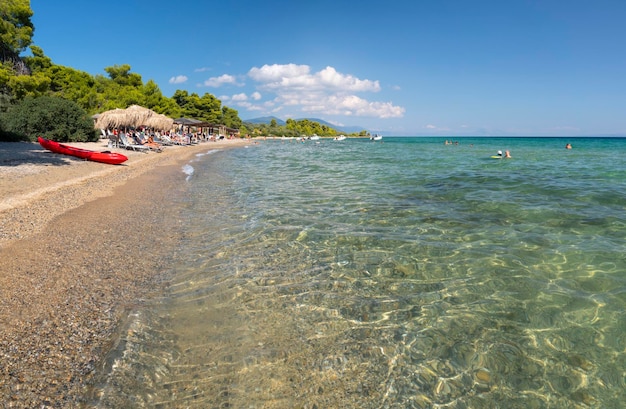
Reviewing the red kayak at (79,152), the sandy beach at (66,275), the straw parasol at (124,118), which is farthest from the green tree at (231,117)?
the sandy beach at (66,275)

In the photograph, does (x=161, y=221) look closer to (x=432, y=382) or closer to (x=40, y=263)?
(x=40, y=263)

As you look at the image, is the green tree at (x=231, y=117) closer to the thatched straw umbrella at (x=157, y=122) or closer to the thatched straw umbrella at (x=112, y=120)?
the thatched straw umbrella at (x=157, y=122)

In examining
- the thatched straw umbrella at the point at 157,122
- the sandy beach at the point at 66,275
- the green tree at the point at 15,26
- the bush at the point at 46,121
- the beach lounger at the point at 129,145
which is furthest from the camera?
the thatched straw umbrella at the point at 157,122

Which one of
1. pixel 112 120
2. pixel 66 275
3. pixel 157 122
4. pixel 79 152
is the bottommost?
pixel 66 275

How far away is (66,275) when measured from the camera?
435 centimetres

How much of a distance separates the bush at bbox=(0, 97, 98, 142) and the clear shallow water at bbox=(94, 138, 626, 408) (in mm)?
21974

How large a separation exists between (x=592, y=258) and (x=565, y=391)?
3.70 meters

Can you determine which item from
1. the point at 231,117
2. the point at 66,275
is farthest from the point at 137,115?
the point at 231,117

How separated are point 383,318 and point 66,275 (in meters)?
4.23

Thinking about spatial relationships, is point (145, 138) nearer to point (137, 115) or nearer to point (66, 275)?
point (137, 115)

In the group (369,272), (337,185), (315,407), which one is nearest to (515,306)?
(369,272)

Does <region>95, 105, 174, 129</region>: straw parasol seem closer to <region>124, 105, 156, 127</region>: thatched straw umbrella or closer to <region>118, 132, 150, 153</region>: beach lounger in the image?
<region>124, 105, 156, 127</region>: thatched straw umbrella

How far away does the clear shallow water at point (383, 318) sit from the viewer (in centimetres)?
268

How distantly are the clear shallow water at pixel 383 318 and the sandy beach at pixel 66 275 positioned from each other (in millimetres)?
304
